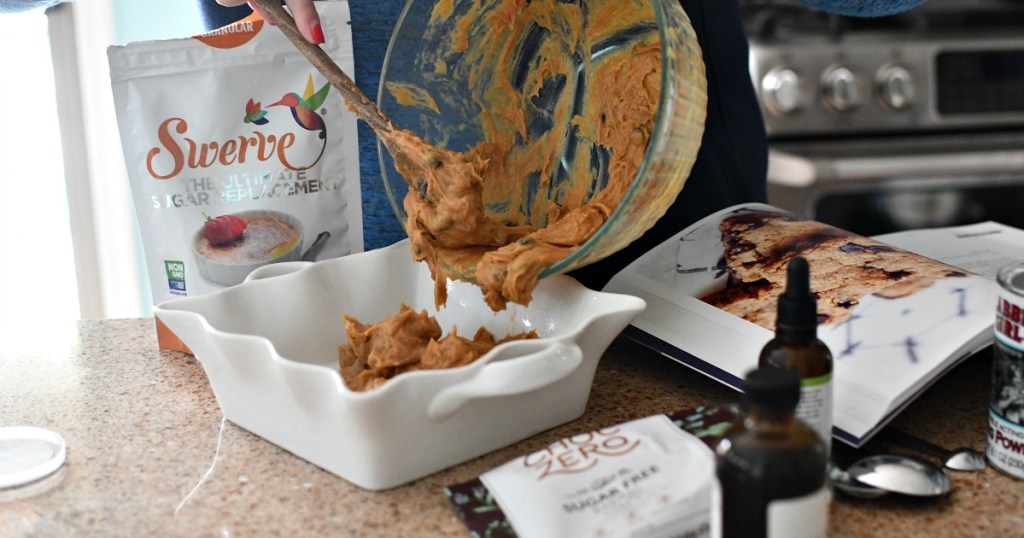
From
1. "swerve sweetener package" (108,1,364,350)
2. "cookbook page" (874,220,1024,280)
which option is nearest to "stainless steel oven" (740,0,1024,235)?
"cookbook page" (874,220,1024,280)

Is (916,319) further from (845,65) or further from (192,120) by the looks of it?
(845,65)

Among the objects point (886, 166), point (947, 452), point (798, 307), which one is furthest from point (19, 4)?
point (886, 166)

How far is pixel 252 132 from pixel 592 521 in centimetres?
57

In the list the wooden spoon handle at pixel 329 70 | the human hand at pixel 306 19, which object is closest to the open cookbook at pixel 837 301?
the wooden spoon handle at pixel 329 70

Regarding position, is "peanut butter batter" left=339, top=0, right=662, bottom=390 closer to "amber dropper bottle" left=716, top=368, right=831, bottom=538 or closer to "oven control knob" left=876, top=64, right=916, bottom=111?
"amber dropper bottle" left=716, top=368, right=831, bottom=538

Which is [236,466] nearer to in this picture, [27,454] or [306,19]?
[27,454]

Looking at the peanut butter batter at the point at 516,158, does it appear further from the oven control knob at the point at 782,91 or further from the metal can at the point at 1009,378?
the oven control knob at the point at 782,91

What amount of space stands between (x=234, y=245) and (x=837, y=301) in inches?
21.9

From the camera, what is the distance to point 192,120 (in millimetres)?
950

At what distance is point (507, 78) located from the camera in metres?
0.97

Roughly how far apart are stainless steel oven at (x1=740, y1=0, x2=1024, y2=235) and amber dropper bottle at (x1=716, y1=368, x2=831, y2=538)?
50.4 inches

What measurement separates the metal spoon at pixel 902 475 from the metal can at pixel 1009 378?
0.05 m

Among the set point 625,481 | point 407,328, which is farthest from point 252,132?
point 625,481

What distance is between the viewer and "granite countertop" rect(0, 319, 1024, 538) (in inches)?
24.8
